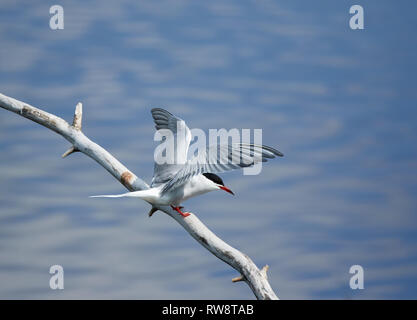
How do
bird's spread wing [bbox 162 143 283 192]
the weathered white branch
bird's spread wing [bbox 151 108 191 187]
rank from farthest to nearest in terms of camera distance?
bird's spread wing [bbox 151 108 191 187], the weathered white branch, bird's spread wing [bbox 162 143 283 192]

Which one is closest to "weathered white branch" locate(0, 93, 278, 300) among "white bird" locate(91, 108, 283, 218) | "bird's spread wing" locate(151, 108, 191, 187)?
A: "white bird" locate(91, 108, 283, 218)

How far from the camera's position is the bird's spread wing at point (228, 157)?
176 inches

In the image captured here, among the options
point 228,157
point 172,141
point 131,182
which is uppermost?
point 172,141

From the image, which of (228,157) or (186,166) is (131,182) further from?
(228,157)

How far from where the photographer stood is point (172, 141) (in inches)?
221

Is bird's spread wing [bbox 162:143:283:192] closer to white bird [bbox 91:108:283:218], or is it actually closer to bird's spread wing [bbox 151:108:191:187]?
white bird [bbox 91:108:283:218]

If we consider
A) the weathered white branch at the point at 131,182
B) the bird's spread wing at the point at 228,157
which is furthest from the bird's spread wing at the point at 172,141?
the bird's spread wing at the point at 228,157

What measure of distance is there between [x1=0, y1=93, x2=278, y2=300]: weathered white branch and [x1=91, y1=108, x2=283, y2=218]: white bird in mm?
227

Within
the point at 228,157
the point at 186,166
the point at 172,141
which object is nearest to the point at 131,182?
the point at 172,141

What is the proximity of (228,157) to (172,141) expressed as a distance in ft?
3.87

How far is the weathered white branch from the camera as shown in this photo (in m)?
4.98
